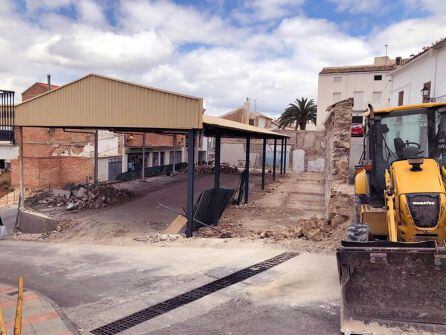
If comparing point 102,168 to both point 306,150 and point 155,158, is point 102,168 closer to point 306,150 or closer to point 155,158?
point 155,158

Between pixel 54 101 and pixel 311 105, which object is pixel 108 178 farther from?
pixel 311 105

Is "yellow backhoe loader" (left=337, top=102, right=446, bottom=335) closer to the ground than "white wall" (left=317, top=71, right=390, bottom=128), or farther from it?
closer to the ground

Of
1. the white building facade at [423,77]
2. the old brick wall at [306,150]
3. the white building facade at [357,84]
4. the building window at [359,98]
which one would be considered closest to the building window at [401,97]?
the white building facade at [423,77]

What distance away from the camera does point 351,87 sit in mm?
45250

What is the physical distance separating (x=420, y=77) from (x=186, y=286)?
19.8 m

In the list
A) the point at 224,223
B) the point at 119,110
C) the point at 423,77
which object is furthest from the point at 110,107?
the point at 423,77

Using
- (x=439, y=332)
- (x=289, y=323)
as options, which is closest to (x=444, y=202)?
(x=439, y=332)

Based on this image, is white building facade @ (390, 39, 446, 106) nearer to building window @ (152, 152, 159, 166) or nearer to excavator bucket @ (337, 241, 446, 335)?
excavator bucket @ (337, 241, 446, 335)

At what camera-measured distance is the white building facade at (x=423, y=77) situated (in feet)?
63.1

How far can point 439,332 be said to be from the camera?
462 cm

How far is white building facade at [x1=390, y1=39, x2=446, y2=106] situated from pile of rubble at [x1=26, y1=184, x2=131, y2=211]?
51.7 feet

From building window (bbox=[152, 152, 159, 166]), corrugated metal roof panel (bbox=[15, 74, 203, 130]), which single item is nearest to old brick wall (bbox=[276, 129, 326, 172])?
building window (bbox=[152, 152, 159, 166])

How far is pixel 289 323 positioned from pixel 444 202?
103 inches

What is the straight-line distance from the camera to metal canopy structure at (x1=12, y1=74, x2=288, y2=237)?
1209 cm
